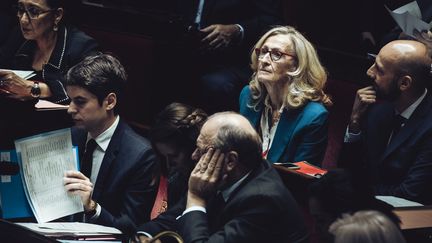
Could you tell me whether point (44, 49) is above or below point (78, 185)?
above

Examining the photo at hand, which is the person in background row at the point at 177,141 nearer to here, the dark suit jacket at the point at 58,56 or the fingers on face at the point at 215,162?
the fingers on face at the point at 215,162

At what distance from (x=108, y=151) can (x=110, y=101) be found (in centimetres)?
20

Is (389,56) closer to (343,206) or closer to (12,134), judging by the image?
(343,206)

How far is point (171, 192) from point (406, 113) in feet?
3.39

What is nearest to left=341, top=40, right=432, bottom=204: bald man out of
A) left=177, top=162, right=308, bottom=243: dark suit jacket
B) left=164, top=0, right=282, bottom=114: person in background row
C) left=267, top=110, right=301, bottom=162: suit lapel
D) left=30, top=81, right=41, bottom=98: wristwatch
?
left=267, top=110, right=301, bottom=162: suit lapel

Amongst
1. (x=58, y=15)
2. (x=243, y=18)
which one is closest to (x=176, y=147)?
(x=58, y=15)

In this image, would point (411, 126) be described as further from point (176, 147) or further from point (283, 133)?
point (176, 147)

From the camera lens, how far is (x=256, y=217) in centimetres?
228

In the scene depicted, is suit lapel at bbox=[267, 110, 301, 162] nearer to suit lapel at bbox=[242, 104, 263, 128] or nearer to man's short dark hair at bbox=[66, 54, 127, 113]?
suit lapel at bbox=[242, 104, 263, 128]

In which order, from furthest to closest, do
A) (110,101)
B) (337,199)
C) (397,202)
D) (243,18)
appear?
(243,18), (110,101), (397,202), (337,199)

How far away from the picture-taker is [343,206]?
2.22 metres

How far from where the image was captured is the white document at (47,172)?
2512 mm

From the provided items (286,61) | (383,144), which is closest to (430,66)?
(383,144)

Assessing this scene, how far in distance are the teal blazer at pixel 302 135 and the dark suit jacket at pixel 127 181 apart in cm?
63
